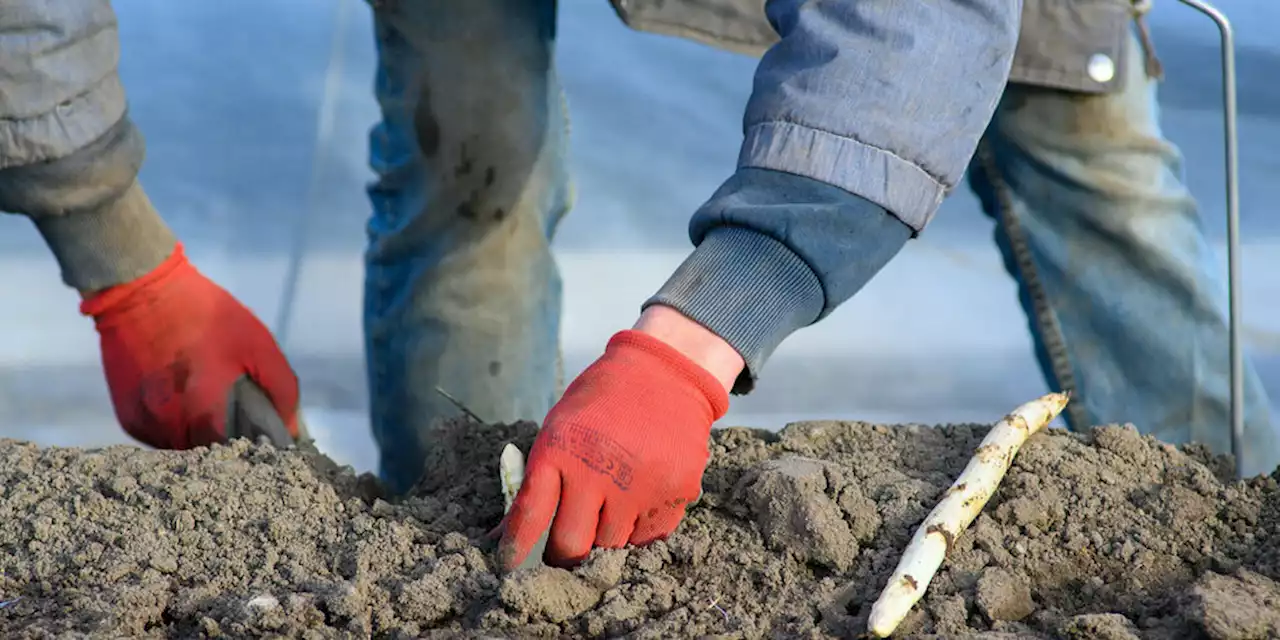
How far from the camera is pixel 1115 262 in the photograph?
1.93 meters

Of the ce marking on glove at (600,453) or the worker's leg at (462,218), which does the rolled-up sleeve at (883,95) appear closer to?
the ce marking on glove at (600,453)

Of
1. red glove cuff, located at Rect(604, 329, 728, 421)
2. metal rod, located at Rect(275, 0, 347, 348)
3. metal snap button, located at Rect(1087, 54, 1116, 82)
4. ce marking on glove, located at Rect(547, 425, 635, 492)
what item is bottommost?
metal rod, located at Rect(275, 0, 347, 348)

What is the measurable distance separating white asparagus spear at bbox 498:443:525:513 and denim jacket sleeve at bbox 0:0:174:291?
90cm

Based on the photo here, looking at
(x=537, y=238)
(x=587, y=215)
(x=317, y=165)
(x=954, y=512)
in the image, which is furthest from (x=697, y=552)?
(x=317, y=165)

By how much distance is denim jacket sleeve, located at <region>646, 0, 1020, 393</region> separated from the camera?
1.17 metres

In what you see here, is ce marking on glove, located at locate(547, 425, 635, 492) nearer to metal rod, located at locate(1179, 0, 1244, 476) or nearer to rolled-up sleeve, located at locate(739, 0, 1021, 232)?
rolled-up sleeve, located at locate(739, 0, 1021, 232)

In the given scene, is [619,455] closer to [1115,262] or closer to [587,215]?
[1115,262]

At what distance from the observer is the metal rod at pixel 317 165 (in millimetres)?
2949

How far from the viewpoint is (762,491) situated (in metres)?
1.19

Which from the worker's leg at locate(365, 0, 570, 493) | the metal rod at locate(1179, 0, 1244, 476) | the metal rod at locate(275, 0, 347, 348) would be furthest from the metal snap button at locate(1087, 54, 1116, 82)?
the metal rod at locate(275, 0, 347, 348)

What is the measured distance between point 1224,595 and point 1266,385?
6.02 ft

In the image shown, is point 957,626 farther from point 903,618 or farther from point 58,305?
point 58,305

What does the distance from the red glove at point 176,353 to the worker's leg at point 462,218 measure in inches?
11.9

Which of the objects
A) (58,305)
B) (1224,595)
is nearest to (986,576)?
(1224,595)
